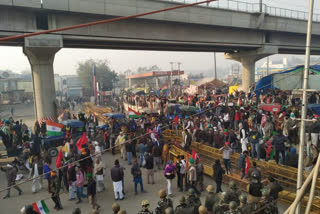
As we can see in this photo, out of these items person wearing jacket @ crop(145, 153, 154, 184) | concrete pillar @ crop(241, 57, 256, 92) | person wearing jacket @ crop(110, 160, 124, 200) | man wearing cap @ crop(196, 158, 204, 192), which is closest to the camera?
person wearing jacket @ crop(110, 160, 124, 200)

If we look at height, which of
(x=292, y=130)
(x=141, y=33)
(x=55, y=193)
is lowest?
(x=55, y=193)

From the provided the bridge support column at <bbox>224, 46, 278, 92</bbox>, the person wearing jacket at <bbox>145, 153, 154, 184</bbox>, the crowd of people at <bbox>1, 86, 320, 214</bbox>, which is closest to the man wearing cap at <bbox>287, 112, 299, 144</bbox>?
the crowd of people at <bbox>1, 86, 320, 214</bbox>

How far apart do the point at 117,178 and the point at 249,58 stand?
2681 cm

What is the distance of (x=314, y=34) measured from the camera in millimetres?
29703

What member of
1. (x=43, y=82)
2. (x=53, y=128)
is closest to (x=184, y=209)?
(x=53, y=128)

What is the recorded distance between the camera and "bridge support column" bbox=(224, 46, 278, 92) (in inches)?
1145

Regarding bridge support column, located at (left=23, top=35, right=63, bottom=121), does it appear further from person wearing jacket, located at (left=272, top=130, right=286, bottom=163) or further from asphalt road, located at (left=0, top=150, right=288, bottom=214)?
person wearing jacket, located at (left=272, top=130, right=286, bottom=163)

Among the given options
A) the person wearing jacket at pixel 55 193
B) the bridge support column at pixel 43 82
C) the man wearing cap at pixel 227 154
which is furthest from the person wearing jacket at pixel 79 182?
the bridge support column at pixel 43 82

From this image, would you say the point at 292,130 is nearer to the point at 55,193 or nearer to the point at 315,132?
the point at 315,132

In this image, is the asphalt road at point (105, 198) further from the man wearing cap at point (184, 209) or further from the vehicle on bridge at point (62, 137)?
the vehicle on bridge at point (62, 137)

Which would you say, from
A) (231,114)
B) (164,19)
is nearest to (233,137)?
(231,114)

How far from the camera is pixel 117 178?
8523 millimetres

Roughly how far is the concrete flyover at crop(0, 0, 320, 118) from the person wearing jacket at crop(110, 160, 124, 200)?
13.1 m

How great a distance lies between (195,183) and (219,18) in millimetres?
18930
